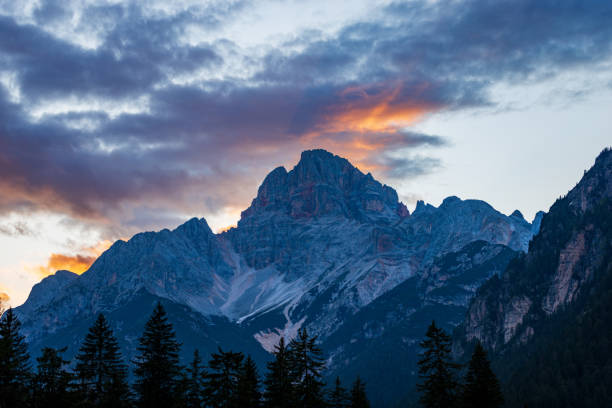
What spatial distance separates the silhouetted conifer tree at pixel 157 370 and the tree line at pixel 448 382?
87.3ft

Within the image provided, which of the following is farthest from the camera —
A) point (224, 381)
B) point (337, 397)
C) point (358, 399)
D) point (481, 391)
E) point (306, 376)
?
point (358, 399)

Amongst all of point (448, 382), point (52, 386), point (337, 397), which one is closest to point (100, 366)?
→ point (52, 386)

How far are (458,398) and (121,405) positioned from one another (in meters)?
36.0

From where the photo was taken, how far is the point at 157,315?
291 feet

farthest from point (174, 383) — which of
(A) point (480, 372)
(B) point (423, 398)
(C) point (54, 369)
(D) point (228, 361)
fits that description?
(A) point (480, 372)

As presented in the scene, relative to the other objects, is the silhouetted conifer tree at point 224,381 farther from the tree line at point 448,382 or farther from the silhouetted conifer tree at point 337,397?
the tree line at point 448,382

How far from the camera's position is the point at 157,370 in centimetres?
8475

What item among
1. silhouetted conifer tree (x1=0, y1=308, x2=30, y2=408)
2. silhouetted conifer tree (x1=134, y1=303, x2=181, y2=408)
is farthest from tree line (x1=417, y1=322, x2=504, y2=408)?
silhouetted conifer tree (x1=0, y1=308, x2=30, y2=408)

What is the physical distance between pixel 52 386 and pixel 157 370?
11395 mm

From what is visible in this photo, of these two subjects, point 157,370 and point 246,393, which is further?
point 157,370

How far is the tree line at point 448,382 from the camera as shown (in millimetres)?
85438

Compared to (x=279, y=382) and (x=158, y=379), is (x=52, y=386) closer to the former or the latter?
(x=158, y=379)

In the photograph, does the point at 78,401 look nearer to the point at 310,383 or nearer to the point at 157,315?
the point at 157,315

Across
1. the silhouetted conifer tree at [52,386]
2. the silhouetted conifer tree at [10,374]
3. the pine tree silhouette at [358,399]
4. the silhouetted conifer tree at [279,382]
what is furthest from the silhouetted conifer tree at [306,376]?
the silhouetted conifer tree at [10,374]
